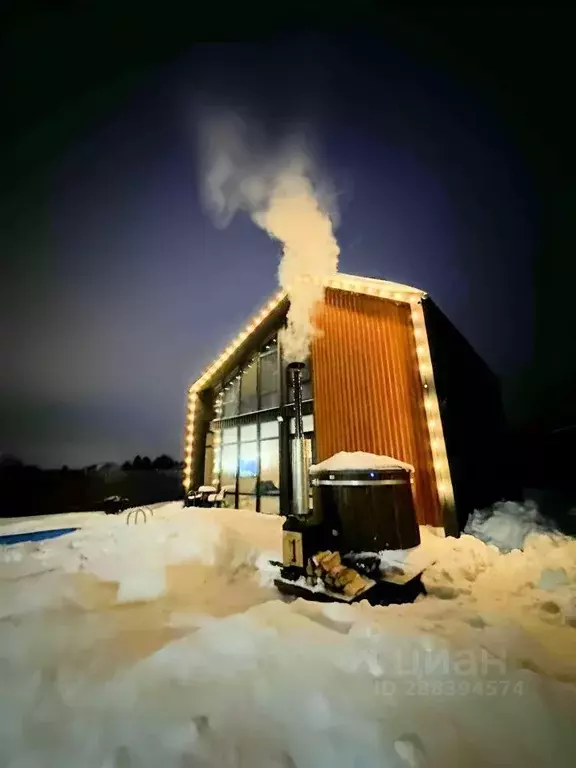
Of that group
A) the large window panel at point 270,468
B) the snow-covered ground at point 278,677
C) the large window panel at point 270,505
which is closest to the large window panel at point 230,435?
the large window panel at point 270,468

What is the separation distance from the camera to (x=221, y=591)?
5.07 meters

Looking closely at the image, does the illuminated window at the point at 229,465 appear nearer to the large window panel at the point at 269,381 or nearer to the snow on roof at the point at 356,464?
the large window panel at the point at 269,381

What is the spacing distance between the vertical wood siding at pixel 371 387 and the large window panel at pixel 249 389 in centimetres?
371

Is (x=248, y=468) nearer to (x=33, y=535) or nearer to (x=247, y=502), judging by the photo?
(x=247, y=502)

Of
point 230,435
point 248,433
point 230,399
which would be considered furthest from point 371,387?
point 230,399

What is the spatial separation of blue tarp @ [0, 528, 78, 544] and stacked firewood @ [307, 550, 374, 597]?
8079mm

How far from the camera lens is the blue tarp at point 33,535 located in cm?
913

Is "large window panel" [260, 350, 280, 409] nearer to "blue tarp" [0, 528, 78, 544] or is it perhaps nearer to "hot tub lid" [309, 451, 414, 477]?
"hot tub lid" [309, 451, 414, 477]

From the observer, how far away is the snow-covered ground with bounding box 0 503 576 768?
209 centimetres

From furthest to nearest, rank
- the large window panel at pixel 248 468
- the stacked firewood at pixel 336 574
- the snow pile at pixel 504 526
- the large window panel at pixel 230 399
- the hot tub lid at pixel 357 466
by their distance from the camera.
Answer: the large window panel at pixel 230 399 < the large window panel at pixel 248 468 < the snow pile at pixel 504 526 < the hot tub lid at pixel 357 466 < the stacked firewood at pixel 336 574

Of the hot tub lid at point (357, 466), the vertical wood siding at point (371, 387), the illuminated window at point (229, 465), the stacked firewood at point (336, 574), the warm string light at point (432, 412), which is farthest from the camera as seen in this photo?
the illuminated window at point (229, 465)

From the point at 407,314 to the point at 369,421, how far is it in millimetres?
3551
